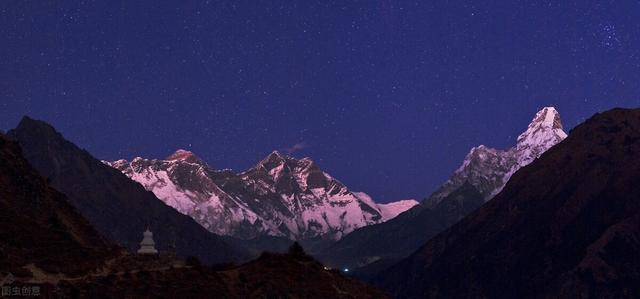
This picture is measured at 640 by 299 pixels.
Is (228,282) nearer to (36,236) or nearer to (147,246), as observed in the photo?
(147,246)

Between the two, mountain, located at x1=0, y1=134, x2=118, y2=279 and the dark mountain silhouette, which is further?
mountain, located at x1=0, y1=134, x2=118, y2=279

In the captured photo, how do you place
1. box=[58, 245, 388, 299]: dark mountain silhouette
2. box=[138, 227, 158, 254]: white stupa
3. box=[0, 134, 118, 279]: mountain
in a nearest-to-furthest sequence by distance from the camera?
box=[58, 245, 388, 299]: dark mountain silhouette → box=[0, 134, 118, 279]: mountain → box=[138, 227, 158, 254]: white stupa

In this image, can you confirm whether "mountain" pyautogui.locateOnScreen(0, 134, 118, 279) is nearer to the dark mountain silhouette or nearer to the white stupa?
the white stupa

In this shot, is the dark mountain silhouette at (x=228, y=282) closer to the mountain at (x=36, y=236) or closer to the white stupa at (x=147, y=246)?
the white stupa at (x=147, y=246)

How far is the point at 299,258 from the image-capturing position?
189500mm

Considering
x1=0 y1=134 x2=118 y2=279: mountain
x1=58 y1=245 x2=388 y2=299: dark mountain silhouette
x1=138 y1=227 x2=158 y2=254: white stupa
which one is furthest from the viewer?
x1=138 y1=227 x2=158 y2=254: white stupa

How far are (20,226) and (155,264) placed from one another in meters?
26.6

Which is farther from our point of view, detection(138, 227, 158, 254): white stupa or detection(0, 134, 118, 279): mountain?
detection(138, 227, 158, 254): white stupa

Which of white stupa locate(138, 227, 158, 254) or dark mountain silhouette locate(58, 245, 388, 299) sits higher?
white stupa locate(138, 227, 158, 254)

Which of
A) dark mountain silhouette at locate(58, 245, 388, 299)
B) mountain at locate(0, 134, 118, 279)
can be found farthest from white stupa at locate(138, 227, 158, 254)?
mountain at locate(0, 134, 118, 279)

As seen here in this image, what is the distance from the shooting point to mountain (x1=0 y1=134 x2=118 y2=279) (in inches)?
5906

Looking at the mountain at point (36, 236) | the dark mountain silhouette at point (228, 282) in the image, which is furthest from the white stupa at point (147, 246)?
the mountain at point (36, 236)

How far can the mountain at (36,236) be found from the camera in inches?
5906

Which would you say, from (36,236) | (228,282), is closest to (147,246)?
(228,282)
